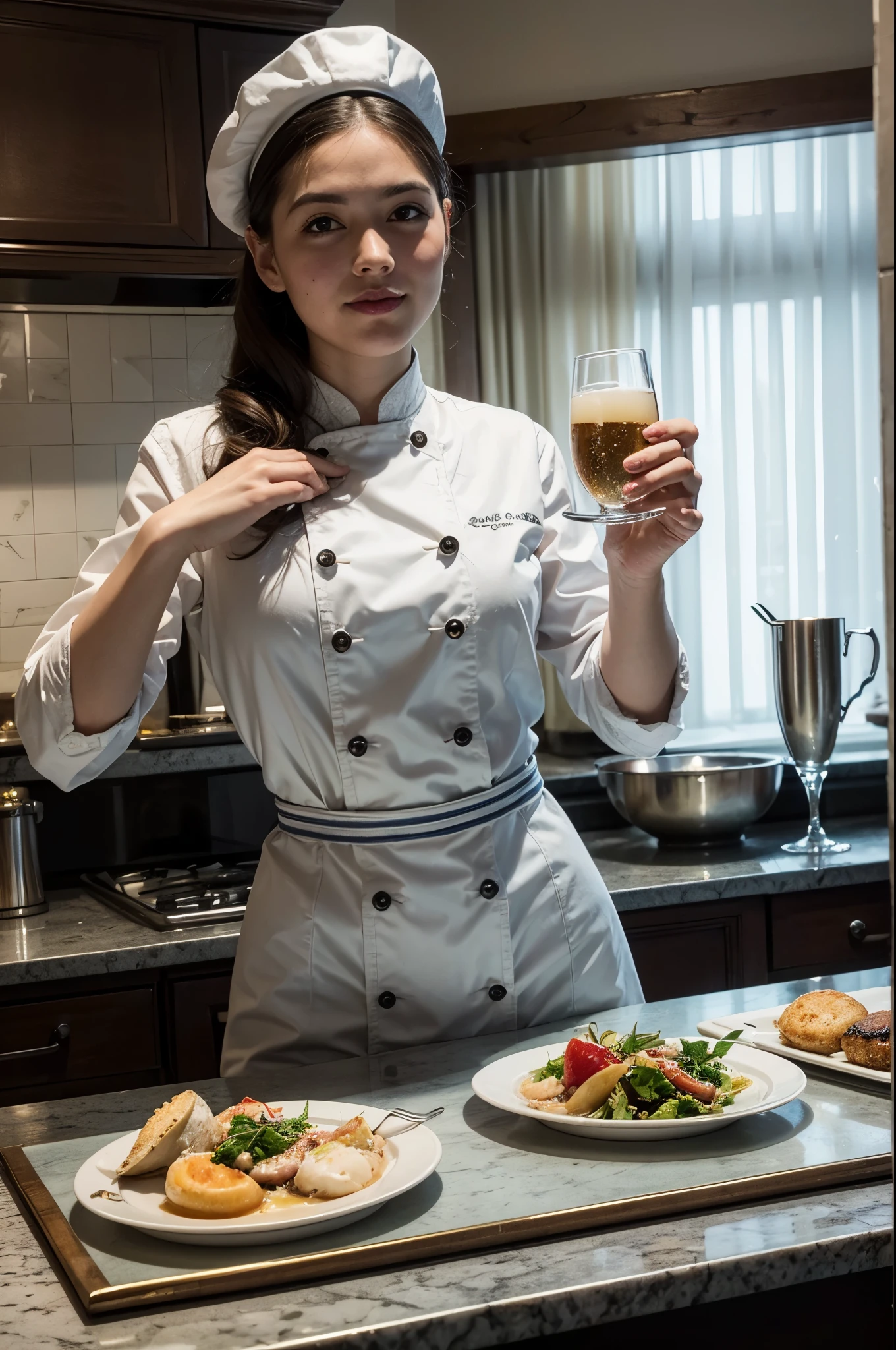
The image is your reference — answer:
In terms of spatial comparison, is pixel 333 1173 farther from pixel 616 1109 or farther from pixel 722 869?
pixel 722 869

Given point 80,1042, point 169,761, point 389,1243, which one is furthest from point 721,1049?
point 169,761

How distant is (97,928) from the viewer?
239 cm

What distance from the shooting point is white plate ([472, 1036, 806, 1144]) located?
1024 mm

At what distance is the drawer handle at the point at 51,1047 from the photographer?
7.23 ft

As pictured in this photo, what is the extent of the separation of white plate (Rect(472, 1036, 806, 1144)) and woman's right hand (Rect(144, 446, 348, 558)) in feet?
1.83

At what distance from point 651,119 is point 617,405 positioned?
2.23 m

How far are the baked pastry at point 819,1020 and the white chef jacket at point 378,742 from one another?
302mm

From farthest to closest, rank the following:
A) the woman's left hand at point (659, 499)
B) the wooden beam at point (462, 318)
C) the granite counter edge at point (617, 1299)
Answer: the wooden beam at point (462, 318)
the woman's left hand at point (659, 499)
the granite counter edge at point (617, 1299)

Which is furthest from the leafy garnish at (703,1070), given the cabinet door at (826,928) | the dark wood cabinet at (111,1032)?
the cabinet door at (826,928)

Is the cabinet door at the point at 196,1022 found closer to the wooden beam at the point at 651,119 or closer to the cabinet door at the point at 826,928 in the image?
the cabinet door at the point at 826,928

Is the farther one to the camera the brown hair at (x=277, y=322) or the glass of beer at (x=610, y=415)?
the brown hair at (x=277, y=322)

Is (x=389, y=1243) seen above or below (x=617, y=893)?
above

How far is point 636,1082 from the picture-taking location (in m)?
1.06

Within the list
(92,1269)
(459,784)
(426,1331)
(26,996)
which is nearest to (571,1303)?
(426,1331)
